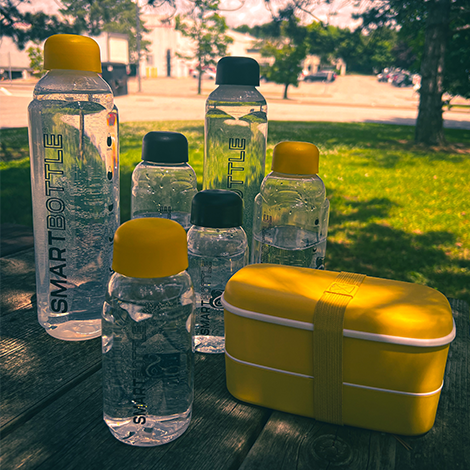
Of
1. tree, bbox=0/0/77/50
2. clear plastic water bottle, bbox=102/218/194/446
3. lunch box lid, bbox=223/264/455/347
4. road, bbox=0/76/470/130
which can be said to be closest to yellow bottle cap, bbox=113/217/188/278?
clear plastic water bottle, bbox=102/218/194/446

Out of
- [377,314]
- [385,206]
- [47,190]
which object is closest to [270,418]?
[377,314]

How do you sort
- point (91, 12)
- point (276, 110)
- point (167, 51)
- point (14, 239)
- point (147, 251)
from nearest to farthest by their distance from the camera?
1. point (147, 251)
2. point (14, 239)
3. point (91, 12)
4. point (276, 110)
5. point (167, 51)

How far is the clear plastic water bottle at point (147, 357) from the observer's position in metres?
0.81

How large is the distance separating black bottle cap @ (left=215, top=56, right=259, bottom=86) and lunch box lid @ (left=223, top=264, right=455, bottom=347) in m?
0.50

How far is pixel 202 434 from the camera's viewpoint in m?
0.84

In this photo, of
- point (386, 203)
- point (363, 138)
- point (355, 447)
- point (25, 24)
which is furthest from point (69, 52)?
Answer: point (363, 138)

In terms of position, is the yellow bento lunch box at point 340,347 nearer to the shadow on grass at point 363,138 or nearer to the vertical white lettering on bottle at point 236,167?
the vertical white lettering on bottle at point 236,167

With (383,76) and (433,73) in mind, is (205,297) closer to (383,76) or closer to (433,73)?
(433,73)

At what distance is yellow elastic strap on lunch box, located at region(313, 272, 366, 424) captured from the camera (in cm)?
82

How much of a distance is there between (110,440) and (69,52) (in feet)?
2.55

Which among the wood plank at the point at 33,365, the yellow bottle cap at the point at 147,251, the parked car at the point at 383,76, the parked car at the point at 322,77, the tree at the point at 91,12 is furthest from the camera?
the parked car at the point at 383,76

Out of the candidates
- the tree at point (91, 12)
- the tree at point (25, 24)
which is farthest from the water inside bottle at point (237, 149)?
the tree at point (25, 24)

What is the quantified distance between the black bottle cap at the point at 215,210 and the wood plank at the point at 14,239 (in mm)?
1067

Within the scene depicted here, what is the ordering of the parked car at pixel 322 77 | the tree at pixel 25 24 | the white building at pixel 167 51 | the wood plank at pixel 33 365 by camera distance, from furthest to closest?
1. the white building at pixel 167 51
2. the parked car at pixel 322 77
3. the tree at pixel 25 24
4. the wood plank at pixel 33 365
